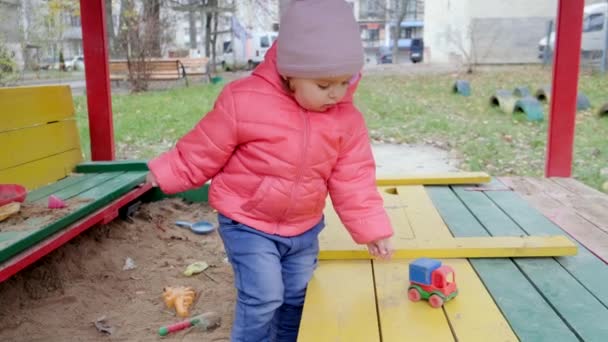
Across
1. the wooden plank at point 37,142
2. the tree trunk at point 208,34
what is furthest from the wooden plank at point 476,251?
the tree trunk at point 208,34

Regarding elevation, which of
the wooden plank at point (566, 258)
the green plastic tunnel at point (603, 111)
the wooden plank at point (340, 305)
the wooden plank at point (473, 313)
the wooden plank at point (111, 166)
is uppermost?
the wooden plank at point (111, 166)

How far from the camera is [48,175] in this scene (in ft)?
12.2

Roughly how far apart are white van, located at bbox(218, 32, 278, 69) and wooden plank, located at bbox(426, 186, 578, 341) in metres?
17.5

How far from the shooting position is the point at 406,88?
12.2 meters

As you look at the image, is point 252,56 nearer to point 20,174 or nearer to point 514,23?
point 514,23

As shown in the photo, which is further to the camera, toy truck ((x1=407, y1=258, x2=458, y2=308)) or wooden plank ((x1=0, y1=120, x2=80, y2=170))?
wooden plank ((x1=0, y1=120, x2=80, y2=170))

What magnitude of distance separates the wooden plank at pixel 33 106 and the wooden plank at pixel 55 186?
36cm

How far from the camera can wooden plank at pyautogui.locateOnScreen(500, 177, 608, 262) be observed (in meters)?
2.59

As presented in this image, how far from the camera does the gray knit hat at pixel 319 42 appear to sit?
1.70 meters

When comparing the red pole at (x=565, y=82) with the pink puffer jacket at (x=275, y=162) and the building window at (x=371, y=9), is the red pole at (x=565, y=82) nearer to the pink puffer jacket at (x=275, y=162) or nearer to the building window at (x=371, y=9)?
the pink puffer jacket at (x=275, y=162)

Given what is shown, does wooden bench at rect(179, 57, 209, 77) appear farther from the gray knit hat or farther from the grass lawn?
the gray knit hat

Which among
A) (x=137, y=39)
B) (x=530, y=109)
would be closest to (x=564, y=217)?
(x=530, y=109)

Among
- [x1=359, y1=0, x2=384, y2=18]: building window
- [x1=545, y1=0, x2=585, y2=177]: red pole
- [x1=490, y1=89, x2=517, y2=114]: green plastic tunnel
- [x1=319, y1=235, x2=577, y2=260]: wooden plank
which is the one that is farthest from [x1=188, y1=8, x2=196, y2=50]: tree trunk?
[x1=319, y1=235, x2=577, y2=260]: wooden plank

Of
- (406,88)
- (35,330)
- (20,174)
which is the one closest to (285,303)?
(35,330)
